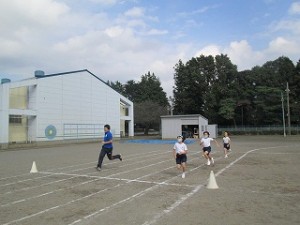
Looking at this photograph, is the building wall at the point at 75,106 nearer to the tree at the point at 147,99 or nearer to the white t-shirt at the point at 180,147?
the tree at the point at 147,99

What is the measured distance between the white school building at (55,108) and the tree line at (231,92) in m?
26.1

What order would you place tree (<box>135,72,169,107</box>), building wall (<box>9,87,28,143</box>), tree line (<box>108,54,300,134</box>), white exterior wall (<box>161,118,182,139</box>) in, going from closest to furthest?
1. building wall (<box>9,87,28,143</box>)
2. white exterior wall (<box>161,118,182,139</box>)
3. tree line (<box>108,54,300,134</box>)
4. tree (<box>135,72,169,107</box>)

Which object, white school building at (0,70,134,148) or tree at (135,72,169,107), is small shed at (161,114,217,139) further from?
tree at (135,72,169,107)

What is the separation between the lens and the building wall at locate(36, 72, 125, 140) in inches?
1419

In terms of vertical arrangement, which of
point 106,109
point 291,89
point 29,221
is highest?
point 291,89

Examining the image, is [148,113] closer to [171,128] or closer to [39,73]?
[171,128]

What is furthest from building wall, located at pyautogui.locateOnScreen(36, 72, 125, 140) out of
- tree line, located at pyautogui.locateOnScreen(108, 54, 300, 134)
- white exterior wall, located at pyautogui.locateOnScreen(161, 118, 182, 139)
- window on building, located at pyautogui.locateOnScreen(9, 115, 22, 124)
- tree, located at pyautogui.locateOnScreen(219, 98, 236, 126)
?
tree, located at pyautogui.locateOnScreen(219, 98, 236, 126)

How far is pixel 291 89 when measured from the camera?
63.4 meters

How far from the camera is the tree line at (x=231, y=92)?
209ft

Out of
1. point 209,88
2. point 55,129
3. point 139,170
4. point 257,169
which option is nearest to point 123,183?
point 139,170

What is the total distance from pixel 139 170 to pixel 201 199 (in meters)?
5.35

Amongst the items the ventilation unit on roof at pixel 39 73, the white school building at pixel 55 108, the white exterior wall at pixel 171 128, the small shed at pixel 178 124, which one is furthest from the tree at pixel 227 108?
the ventilation unit on roof at pixel 39 73

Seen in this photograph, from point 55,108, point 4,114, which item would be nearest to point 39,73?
point 55,108

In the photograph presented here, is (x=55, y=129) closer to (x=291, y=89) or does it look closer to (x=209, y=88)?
(x=209, y=88)
